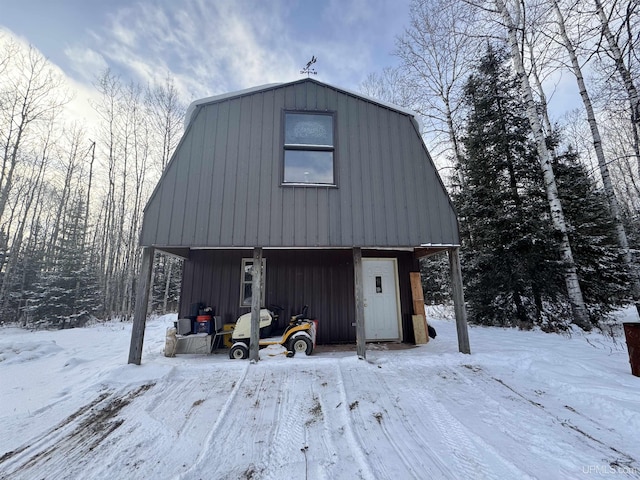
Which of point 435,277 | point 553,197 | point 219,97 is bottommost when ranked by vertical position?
point 435,277

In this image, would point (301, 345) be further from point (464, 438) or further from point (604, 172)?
point (604, 172)

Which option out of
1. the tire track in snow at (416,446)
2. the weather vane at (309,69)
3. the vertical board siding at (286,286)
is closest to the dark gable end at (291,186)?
the weather vane at (309,69)

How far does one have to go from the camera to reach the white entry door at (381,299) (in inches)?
236

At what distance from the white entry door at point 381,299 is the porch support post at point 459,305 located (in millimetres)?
1556

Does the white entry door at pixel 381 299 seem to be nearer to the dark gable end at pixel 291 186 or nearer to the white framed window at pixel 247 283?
the dark gable end at pixel 291 186

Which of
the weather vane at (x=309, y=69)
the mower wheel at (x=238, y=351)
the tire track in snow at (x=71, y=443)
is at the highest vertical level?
the weather vane at (x=309, y=69)

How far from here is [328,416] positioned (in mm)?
2643

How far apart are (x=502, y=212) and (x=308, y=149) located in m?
5.84

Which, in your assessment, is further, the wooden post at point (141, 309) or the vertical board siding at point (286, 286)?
the vertical board siding at point (286, 286)

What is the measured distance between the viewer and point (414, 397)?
305 centimetres

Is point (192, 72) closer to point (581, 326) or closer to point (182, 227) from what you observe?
point (182, 227)

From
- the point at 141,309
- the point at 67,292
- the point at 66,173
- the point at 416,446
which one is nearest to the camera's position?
A: the point at 416,446

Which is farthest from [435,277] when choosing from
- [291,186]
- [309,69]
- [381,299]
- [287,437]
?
[287,437]

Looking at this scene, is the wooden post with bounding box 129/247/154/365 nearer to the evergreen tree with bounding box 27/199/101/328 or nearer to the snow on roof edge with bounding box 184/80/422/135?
the snow on roof edge with bounding box 184/80/422/135
